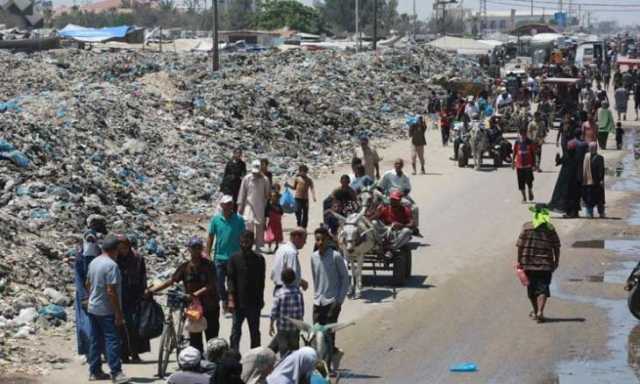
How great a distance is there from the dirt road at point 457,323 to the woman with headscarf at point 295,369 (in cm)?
290

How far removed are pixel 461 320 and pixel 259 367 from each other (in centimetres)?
608

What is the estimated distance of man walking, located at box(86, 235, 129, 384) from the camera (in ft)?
40.4

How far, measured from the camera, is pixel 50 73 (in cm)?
5538

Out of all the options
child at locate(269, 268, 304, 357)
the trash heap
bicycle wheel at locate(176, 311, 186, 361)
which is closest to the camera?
child at locate(269, 268, 304, 357)

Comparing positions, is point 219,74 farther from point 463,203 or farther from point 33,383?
point 33,383

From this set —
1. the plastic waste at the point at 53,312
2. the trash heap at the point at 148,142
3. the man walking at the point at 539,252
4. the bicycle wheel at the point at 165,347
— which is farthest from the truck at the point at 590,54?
the bicycle wheel at the point at 165,347

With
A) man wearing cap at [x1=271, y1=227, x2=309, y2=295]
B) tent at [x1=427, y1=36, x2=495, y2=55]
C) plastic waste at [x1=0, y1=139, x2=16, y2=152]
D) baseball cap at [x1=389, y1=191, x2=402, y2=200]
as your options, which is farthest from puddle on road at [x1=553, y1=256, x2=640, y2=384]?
tent at [x1=427, y1=36, x2=495, y2=55]

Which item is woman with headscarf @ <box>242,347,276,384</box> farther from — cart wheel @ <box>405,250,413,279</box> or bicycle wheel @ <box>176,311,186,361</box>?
cart wheel @ <box>405,250,413,279</box>

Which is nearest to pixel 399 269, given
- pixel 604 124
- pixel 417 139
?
pixel 417 139

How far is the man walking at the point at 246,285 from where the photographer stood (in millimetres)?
12930

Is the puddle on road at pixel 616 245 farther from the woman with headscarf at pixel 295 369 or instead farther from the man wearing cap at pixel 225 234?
the woman with headscarf at pixel 295 369

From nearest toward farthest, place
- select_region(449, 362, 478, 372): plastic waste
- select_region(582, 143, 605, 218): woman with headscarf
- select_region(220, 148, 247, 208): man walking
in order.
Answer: select_region(449, 362, 478, 372): plastic waste
select_region(220, 148, 247, 208): man walking
select_region(582, 143, 605, 218): woman with headscarf

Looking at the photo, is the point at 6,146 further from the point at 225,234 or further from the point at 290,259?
the point at 290,259

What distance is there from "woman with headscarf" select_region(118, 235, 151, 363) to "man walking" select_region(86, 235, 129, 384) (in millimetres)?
313
